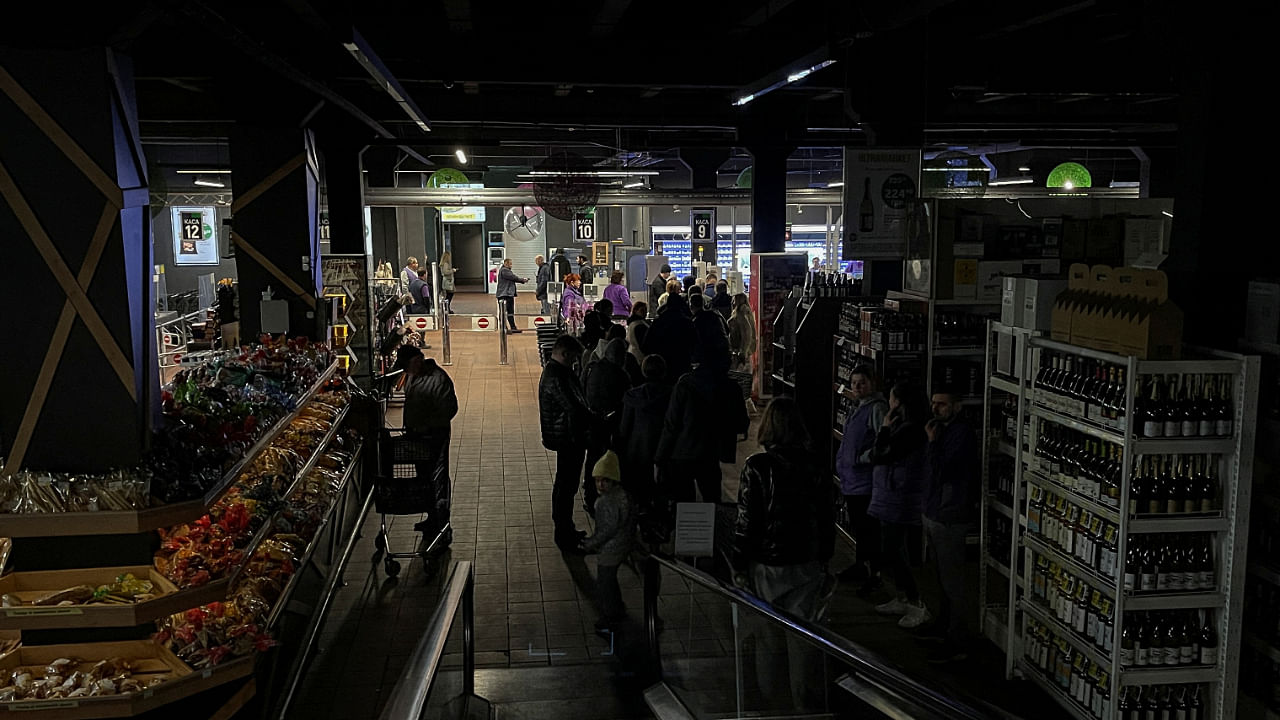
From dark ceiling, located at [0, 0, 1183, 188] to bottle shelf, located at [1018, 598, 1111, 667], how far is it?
→ 2932 mm

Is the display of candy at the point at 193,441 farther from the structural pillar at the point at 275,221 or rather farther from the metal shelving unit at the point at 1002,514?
the metal shelving unit at the point at 1002,514

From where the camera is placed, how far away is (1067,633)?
197 inches

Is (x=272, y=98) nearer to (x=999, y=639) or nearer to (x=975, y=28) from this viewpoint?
(x=975, y=28)

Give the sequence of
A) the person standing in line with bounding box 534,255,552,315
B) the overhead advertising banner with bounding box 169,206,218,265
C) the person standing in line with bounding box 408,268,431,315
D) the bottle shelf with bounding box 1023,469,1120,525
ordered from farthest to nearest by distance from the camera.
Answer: the overhead advertising banner with bounding box 169,206,218,265
the person standing in line with bounding box 534,255,552,315
the person standing in line with bounding box 408,268,431,315
the bottle shelf with bounding box 1023,469,1120,525

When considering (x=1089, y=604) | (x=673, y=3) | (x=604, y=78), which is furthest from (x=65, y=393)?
(x=604, y=78)

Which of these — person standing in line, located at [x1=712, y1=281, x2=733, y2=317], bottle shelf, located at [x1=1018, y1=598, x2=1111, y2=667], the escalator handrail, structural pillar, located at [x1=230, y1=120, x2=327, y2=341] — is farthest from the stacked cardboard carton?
person standing in line, located at [x1=712, y1=281, x2=733, y2=317]

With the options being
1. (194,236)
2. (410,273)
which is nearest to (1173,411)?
(410,273)

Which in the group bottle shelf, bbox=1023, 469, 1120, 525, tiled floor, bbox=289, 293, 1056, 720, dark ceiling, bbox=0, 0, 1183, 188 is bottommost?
tiled floor, bbox=289, 293, 1056, 720

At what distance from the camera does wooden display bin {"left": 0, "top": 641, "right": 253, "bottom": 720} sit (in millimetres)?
4199

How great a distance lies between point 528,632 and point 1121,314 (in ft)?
12.7

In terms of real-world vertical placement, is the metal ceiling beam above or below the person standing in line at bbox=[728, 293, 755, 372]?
above

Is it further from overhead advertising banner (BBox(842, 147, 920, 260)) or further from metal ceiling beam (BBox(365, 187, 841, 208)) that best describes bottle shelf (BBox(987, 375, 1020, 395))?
metal ceiling beam (BBox(365, 187, 841, 208))

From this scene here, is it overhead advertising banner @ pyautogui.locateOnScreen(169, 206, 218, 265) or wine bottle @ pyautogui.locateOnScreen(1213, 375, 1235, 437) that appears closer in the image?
wine bottle @ pyautogui.locateOnScreen(1213, 375, 1235, 437)

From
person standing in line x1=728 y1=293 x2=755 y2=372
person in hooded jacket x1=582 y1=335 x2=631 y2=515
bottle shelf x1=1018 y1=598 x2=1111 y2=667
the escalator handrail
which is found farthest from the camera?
person standing in line x1=728 y1=293 x2=755 y2=372
